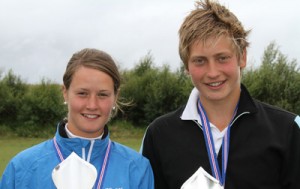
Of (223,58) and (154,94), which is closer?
(223,58)

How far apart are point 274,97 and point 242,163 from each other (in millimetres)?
23574

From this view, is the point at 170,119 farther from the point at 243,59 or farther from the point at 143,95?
the point at 143,95

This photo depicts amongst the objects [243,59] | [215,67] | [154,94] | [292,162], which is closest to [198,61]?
[215,67]

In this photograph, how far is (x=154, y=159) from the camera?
3258 mm

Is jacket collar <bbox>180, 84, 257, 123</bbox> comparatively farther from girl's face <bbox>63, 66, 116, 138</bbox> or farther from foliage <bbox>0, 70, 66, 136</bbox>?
foliage <bbox>0, 70, 66, 136</bbox>

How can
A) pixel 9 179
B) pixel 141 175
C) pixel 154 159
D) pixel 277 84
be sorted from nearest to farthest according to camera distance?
pixel 9 179, pixel 141 175, pixel 154 159, pixel 277 84

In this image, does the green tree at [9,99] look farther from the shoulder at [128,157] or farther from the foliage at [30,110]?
the shoulder at [128,157]

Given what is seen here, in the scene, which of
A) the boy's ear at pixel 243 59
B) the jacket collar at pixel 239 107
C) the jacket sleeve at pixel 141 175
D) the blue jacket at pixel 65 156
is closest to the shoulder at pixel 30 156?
the blue jacket at pixel 65 156

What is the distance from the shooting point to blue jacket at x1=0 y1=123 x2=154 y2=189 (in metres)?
2.86

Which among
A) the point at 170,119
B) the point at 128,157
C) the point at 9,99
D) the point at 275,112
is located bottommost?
the point at 9,99

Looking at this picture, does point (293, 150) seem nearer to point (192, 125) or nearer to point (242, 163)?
point (242, 163)

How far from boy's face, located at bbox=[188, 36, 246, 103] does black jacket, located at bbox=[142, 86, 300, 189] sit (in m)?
0.20

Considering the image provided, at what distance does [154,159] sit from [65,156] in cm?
66

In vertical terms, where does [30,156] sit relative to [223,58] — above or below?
below
